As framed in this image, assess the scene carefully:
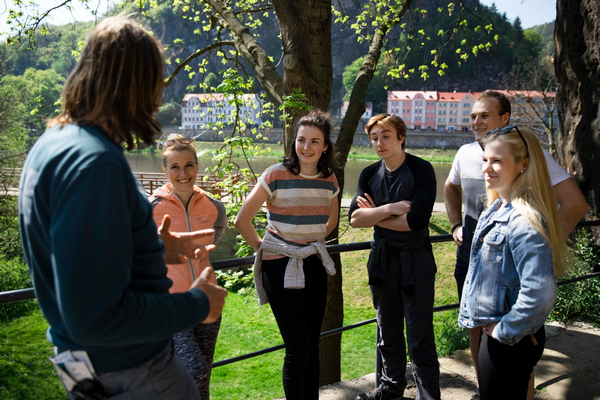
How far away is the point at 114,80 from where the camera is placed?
109 cm

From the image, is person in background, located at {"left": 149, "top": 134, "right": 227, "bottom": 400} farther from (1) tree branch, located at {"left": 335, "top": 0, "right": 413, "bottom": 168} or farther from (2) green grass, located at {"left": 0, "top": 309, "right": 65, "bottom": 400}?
(2) green grass, located at {"left": 0, "top": 309, "right": 65, "bottom": 400}

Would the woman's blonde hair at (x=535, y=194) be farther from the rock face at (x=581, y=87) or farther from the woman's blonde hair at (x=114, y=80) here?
the rock face at (x=581, y=87)

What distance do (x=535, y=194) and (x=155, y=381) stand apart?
5.11 feet

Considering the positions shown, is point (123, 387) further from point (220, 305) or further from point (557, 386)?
point (557, 386)

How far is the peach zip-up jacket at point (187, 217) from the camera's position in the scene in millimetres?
2291

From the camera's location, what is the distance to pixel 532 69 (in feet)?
97.9

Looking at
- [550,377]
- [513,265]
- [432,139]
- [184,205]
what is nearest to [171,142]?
[184,205]

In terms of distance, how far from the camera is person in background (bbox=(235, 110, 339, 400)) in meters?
2.42

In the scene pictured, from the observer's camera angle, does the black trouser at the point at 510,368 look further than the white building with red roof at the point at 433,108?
No

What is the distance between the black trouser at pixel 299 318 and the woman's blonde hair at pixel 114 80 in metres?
1.46

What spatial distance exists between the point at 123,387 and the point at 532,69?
33408 millimetres

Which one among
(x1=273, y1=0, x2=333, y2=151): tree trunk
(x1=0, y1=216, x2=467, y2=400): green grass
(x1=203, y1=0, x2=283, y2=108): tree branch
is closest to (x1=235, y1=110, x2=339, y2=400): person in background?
(x1=273, y1=0, x2=333, y2=151): tree trunk

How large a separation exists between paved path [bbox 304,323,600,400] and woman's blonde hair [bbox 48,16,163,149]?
235 cm

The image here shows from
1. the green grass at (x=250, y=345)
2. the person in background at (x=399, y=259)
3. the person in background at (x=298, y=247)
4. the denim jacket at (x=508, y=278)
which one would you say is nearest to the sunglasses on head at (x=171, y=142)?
the person in background at (x=298, y=247)
